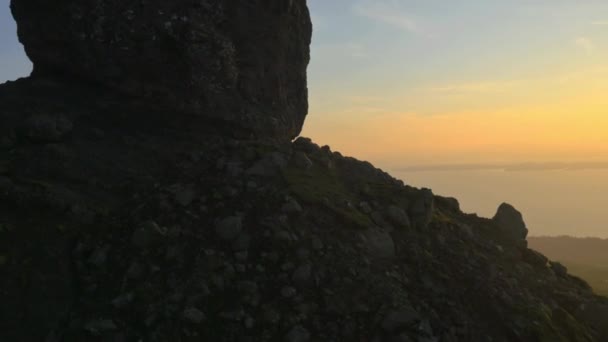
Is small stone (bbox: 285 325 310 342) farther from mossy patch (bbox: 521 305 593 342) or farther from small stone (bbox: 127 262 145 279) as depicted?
mossy patch (bbox: 521 305 593 342)

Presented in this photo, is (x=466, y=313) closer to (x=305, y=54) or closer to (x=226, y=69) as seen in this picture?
(x=226, y=69)

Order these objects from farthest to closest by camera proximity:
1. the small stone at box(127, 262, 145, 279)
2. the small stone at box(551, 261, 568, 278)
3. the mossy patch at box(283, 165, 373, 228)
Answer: the small stone at box(551, 261, 568, 278) → the mossy patch at box(283, 165, 373, 228) → the small stone at box(127, 262, 145, 279)

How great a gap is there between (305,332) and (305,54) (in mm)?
15329

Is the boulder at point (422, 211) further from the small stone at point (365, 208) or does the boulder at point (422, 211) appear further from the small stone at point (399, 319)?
the small stone at point (399, 319)

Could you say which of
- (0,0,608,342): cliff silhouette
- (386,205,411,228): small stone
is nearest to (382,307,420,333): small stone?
(0,0,608,342): cliff silhouette

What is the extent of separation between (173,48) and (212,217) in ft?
24.6

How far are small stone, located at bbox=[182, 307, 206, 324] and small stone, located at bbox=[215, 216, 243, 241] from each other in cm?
247

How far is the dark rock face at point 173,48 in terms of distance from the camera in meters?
19.1

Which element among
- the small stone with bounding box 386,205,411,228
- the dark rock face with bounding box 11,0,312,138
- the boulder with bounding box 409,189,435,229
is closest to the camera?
the small stone with bounding box 386,205,411,228

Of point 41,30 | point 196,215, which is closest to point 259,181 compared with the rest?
point 196,215

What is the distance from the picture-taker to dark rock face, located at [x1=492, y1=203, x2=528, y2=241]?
22125mm

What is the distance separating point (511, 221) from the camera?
22.5 meters

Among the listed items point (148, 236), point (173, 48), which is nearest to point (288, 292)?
point (148, 236)

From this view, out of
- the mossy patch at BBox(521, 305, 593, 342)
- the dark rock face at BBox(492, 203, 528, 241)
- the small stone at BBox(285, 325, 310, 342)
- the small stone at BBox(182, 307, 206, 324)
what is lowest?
the mossy patch at BBox(521, 305, 593, 342)
